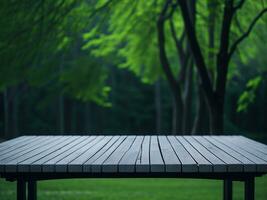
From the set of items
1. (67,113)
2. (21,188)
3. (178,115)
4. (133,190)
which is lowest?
(133,190)

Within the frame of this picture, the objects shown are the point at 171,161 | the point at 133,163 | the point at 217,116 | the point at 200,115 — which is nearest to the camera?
the point at 133,163

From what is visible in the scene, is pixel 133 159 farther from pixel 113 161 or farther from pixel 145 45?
pixel 145 45

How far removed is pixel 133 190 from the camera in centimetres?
1052

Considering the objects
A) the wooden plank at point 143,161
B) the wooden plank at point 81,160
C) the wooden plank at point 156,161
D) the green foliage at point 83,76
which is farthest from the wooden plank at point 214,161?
the green foliage at point 83,76

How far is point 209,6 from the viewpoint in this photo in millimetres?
13102

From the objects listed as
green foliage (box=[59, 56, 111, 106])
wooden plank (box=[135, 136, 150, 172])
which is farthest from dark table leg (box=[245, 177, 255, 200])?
green foliage (box=[59, 56, 111, 106])

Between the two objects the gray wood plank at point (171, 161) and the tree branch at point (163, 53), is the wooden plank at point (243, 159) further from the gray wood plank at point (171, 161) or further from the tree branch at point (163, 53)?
the tree branch at point (163, 53)

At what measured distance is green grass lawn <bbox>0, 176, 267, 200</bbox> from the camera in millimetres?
9156

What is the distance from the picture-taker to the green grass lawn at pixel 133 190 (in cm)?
916

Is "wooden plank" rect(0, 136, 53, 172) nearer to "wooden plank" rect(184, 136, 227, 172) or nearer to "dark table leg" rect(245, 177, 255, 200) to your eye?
"wooden plank" rect(184, 136, 227, 172)

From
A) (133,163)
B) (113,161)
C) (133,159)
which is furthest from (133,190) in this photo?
(133,163)

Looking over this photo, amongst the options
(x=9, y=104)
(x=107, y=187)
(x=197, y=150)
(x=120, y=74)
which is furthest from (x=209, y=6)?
(x=120, y=74)

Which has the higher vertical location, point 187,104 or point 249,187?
point 187,104

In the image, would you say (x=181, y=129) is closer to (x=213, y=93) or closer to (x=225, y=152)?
(x=213, y=93)
